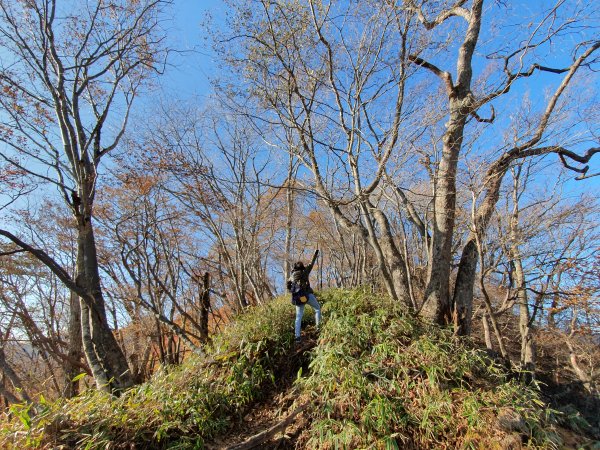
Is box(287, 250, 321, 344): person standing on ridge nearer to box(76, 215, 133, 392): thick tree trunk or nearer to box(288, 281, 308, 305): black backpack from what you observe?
box(288, 281, 308, 305): black backpack

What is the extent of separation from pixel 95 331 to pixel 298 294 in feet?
12.4

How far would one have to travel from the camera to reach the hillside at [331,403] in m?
3.17

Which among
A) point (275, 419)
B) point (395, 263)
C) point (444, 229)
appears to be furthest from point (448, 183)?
point (275, 419)

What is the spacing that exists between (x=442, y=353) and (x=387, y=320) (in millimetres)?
1135

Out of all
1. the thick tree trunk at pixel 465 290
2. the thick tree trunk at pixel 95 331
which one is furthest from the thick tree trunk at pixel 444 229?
the thick tree trunk at pixel 95 331

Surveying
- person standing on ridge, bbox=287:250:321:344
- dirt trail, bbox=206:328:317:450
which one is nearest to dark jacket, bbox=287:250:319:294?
Answer: person standing on ridge, bbox=287:250:321:344

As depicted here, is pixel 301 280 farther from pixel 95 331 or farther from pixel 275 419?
pixel 95 331

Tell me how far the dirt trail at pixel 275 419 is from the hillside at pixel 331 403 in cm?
2

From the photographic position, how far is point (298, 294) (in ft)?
18.1

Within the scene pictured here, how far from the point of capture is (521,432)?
3.15 m

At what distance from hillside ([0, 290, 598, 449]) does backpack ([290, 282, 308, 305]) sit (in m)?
0.68

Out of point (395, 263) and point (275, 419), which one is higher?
point (395, 263)

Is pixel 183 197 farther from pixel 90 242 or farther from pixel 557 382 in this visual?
pixel 557 382

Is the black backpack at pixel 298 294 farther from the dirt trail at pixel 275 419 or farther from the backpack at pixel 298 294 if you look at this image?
the dirt trail at pixel 275 419
